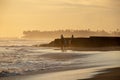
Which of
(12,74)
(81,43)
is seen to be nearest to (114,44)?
(81,43)

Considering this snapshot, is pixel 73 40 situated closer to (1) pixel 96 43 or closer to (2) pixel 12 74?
(1) pixel 96 43

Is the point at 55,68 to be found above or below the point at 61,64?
above

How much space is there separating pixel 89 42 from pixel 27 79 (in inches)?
1991

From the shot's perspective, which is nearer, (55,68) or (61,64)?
(55,68)

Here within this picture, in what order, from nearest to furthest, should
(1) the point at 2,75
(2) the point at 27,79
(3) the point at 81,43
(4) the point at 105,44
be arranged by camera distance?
(2) the point at 27,79
(1) the point at 2,75
(4) the point at 105,44
(3) the point at 81,43

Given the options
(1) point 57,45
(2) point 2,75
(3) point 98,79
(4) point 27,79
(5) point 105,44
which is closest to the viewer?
(3) point 98,79

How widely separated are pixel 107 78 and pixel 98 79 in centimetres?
48

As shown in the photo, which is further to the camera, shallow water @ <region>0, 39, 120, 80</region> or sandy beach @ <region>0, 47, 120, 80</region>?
sandy beach @ <region>0, 47, 120, 80</region>

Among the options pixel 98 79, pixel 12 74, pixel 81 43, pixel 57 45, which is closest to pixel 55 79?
pixel 98 79

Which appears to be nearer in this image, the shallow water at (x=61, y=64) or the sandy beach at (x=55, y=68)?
the shallow water at (x=61, y=64)

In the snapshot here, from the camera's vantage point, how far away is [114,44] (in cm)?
6600

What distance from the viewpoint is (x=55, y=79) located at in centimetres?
1755

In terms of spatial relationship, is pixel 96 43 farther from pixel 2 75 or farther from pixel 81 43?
pixel 2 75

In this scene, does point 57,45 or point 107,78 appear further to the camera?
point 57,45
